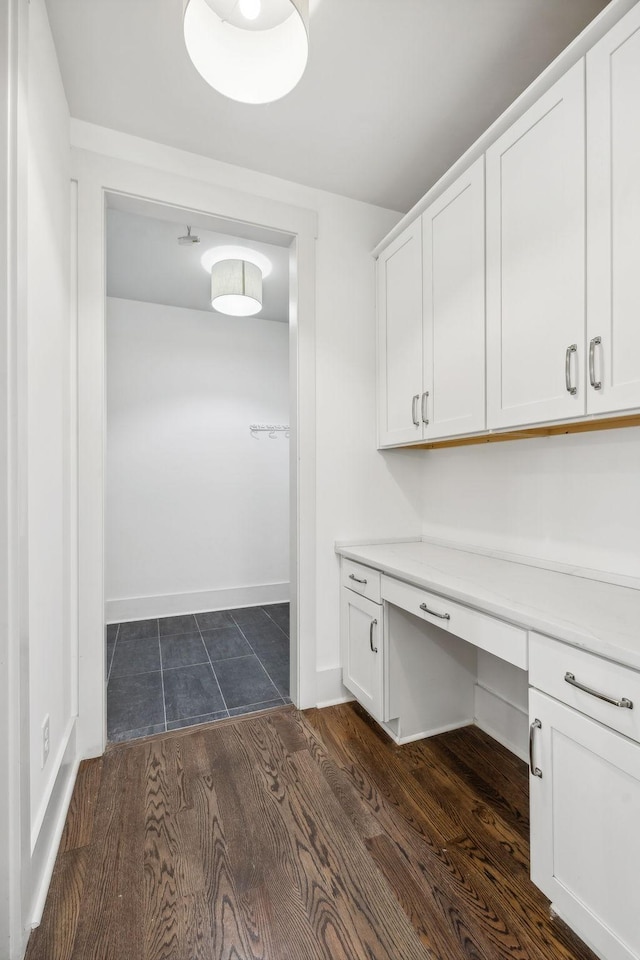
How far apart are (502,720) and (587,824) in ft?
3.21

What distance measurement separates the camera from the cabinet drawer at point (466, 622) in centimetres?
125

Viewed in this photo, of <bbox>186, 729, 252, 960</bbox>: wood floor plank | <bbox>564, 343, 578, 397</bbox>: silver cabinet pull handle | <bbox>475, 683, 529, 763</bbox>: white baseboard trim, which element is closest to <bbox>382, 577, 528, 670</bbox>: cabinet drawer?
<bbox>475, 683, 529, 763</bbox>: white baseboard trim

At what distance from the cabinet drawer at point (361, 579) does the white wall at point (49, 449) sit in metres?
1.25

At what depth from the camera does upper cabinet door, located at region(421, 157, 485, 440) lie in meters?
1.68

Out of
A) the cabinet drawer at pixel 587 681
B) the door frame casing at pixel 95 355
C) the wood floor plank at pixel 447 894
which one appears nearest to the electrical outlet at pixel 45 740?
the door frame casing at pixel 95 355

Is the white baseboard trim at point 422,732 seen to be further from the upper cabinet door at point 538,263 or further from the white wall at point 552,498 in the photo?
the upper cabinet door at point 538,263

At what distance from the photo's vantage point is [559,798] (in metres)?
1.10

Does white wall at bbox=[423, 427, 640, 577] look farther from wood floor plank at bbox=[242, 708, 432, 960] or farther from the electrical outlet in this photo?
the electrical outlet

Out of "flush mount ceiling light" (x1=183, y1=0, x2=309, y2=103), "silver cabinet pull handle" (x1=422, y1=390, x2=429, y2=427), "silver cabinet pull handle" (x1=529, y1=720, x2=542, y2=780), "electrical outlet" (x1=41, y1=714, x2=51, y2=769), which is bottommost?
"electrical outlet" (x1=41, y1=714, x2=51, y2=769)

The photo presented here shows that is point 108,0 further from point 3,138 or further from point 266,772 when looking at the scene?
point 266,772

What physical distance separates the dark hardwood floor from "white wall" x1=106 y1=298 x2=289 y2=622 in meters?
1.97

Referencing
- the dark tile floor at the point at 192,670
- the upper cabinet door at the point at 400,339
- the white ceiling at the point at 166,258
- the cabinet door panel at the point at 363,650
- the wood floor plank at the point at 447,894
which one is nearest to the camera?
the wood floor plank at the point at 447,894

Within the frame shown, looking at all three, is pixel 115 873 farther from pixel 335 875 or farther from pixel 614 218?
pixel 614 218

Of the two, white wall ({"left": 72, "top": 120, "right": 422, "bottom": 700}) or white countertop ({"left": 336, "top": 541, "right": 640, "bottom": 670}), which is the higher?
white wall ({"left": 72, "top": 120, "right": 422, "bottom": 700})
